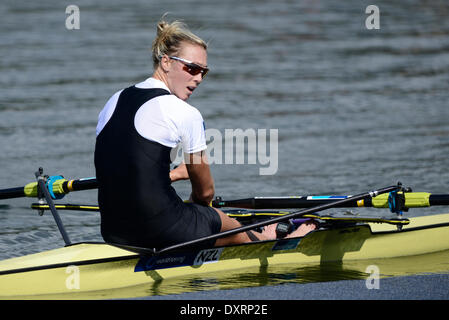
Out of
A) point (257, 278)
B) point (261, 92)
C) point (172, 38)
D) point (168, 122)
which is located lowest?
point (257, 278)

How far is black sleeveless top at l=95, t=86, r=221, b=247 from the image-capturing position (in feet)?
21.5

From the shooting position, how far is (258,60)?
21.9m

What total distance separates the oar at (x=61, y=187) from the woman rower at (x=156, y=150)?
1390 millimetres

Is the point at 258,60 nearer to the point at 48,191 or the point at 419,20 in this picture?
the point at 419,20

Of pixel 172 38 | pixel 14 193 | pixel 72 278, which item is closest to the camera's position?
pixel 172 38

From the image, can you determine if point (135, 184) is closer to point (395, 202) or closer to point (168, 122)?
point (168, 122)

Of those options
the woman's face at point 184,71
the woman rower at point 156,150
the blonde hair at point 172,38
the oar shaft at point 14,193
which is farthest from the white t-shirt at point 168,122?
the oar shaft at point 14,193

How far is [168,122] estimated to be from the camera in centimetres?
652

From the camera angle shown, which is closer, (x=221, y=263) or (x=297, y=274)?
(x=221, y=263)

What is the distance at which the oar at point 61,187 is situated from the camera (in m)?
8.39

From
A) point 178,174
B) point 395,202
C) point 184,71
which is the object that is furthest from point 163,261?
point 395,202

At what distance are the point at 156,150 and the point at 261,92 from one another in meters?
12.0
